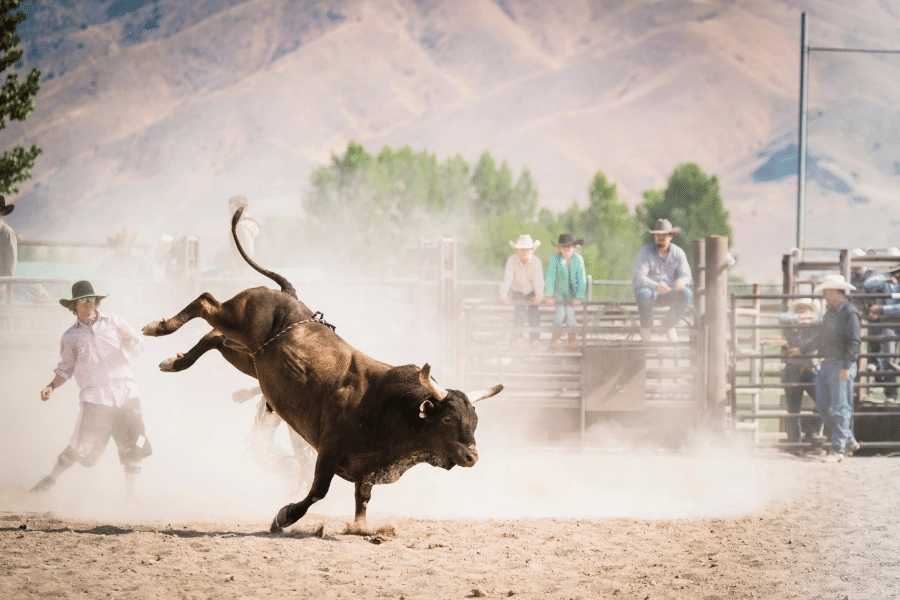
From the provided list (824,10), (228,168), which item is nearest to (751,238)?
(824,10)

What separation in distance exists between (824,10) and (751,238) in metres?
80.8

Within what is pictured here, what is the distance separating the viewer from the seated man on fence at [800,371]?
10414 mm

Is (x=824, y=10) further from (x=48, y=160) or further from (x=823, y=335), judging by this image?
(x=823, y=335)

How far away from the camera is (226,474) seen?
28.2ft

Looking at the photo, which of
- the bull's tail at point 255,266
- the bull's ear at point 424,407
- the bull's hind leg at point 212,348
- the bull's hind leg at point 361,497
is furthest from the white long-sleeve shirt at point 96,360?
the bull's ear at point 424,407

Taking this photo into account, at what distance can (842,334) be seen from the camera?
973 cm

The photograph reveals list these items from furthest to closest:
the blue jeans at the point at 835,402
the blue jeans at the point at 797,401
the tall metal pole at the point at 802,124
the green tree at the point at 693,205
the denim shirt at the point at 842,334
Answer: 1. the green tree at the point at 693,205
2. the tall metal pole at the point at 802,124
3. the blue jeans at the point at 797,401
4. the blue jeans at the point at 835,402
5. the denim shirt at the point at 842,334

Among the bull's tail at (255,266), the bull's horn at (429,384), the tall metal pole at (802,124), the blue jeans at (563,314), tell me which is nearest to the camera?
the bull's horn at (429,384)

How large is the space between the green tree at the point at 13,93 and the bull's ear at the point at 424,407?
9.53m

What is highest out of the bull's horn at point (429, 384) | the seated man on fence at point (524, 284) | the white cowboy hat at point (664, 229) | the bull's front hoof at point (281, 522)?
the white cowboy hat at point (664, 229)

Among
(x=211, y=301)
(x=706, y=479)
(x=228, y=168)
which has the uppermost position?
(x=228, y=168)

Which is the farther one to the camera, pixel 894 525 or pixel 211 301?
pixel 894 525

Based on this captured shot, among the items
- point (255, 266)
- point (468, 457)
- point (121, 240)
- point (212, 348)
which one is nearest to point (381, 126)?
point (121, 240)

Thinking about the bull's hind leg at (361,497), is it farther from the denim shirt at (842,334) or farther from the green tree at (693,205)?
the green tree at (693,205)
